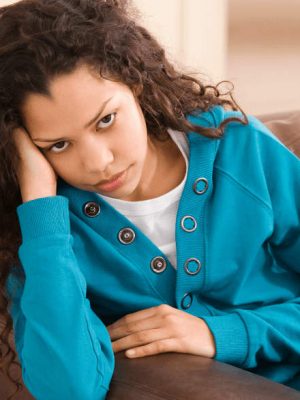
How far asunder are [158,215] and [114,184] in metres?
0.15

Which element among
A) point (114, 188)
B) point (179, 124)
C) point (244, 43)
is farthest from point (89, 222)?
point (244, 43)

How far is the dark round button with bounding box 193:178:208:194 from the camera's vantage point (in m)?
1.37

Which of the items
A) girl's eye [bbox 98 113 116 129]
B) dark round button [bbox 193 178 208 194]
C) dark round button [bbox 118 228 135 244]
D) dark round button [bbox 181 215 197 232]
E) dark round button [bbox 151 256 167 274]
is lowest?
dark round button [bbox 151 256 167 274]

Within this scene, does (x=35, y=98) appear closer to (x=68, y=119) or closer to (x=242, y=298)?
(x=68, y=119)

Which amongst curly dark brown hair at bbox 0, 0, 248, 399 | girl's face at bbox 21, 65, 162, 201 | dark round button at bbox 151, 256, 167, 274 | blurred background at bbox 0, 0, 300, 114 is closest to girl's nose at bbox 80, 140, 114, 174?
girl's face at bbox 21, 65, 162, 201

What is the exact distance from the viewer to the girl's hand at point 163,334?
124cm

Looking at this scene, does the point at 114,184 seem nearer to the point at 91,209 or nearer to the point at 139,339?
the point at 91,209

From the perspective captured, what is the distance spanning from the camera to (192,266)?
135cm

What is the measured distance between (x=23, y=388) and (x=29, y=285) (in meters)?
0.34

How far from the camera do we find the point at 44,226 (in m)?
1.26

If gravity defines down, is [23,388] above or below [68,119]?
below

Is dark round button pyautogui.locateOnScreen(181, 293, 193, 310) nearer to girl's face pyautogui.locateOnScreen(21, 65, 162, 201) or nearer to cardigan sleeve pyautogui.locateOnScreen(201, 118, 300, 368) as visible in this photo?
cardigan sleeve pyautogui.locateOnScreen(201, 118, 300, 368)

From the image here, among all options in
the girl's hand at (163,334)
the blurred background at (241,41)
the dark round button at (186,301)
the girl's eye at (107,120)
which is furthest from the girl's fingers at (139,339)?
the blurred background at (241,41)

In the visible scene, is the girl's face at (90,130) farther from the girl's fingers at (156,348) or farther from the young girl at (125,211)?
the girl's fingers at (156,348)
